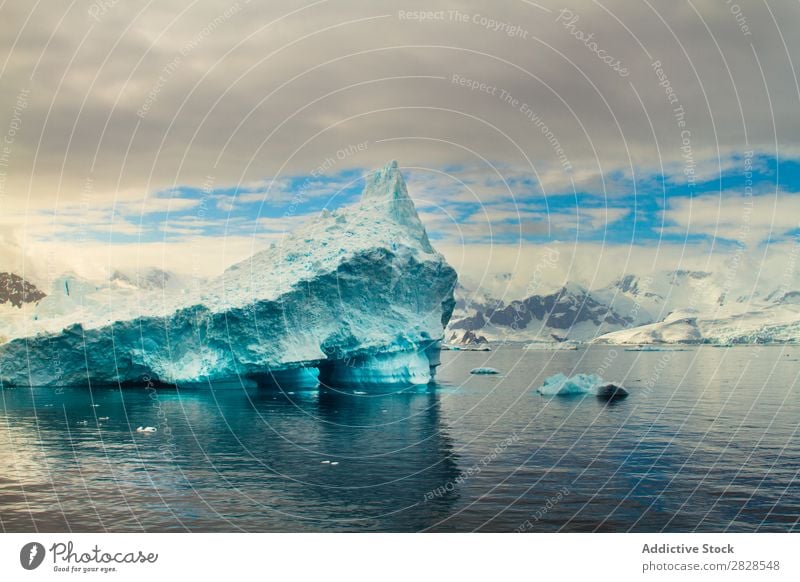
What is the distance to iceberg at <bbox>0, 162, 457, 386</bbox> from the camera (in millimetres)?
48938

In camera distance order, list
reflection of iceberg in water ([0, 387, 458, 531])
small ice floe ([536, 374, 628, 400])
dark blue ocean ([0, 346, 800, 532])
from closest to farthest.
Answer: reflection of iceberg in water ([0, 387, 458, 531])
dark blue ocean ([0, 346, 800, 532])
small ice floe ([536, 374, 628, 400])

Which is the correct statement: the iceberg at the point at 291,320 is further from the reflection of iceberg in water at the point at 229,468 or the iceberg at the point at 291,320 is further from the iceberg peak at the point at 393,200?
the reflection of iceberg in water at the point at 229,468

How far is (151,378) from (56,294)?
13904 mm

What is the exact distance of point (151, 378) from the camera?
53188mm

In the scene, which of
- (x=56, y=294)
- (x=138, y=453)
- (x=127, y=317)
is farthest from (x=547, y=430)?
(x=56, y=294)

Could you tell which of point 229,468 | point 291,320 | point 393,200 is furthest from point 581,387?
point 229,468

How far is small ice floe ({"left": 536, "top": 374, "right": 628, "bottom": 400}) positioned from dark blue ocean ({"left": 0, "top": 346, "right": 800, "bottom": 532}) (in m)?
4.15

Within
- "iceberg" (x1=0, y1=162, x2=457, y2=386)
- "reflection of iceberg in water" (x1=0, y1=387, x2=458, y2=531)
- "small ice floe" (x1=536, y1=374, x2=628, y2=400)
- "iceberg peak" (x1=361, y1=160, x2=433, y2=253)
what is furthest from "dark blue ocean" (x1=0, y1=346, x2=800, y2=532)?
"iceberg peak" (x1=361, y1=160, x2=433, y2=253)

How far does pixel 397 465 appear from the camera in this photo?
25938mm

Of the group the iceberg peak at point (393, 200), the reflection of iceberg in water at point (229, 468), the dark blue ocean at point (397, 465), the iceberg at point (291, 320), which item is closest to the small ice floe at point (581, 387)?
the dark blue ocean at point (397, 465)

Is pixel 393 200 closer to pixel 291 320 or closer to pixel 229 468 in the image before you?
pixel 291 320

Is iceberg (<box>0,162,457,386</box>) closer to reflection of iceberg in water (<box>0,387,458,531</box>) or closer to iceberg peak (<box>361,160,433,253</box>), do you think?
iceberg peak (<box>361,160,433,253</box>)

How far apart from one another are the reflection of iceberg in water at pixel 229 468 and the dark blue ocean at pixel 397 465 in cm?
9

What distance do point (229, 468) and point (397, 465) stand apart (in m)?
6.11
